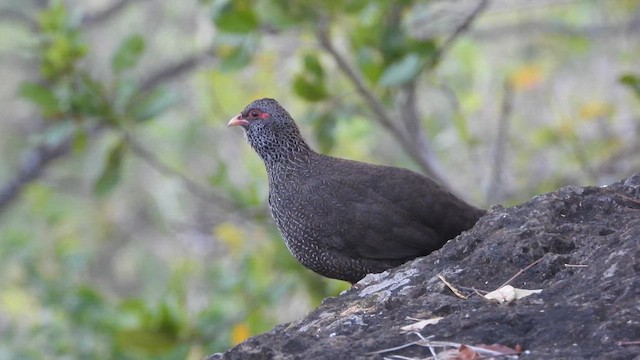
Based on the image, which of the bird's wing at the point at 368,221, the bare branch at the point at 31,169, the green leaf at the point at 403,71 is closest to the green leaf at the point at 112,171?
the green leaf at the point at 403,71

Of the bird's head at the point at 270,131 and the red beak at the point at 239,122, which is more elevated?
the red beak at the point at 239,122

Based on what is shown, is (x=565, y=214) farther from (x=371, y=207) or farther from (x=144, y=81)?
(x=144, y=81)

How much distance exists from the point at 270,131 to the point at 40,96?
2.28 meters

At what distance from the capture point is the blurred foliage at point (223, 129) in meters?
8.38

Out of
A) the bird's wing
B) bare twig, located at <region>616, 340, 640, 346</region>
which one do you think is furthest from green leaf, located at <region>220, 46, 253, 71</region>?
bare twig, located at <region>616, 340, 640, 346</region>

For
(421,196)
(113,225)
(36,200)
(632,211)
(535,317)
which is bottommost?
(535,317)

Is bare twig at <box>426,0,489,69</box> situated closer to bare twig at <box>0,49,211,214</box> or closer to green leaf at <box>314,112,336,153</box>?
green leaf at <box>314,112,336,153</box>

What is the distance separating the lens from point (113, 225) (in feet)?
58.3

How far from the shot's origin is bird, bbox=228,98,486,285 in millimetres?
5871

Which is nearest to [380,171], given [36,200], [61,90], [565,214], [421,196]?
[421,196]

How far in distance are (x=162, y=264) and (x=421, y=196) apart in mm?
11654

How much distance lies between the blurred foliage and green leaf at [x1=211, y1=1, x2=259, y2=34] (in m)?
0.01

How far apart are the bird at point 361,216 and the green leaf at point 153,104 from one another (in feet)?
7.55

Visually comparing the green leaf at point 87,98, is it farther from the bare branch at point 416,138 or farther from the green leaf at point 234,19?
the bare branch at point 416,138
